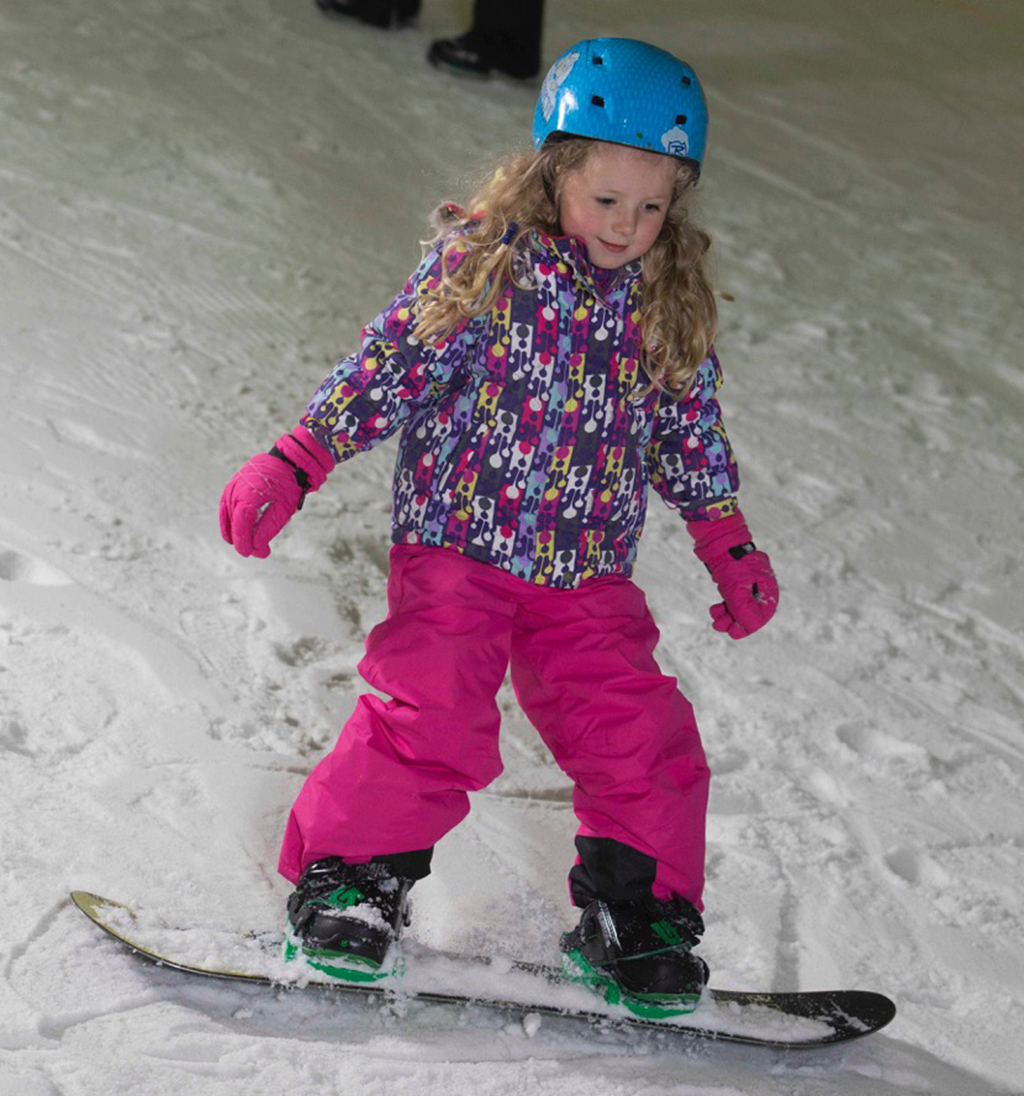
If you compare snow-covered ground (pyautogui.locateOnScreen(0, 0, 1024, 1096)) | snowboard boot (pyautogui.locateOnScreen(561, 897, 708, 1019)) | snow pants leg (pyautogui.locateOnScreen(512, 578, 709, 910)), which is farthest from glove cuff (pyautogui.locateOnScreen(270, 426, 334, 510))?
snowboard boot (pyautogui.locateOnScreen(561, 897, 708, 1019))

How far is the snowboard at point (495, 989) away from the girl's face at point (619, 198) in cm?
95

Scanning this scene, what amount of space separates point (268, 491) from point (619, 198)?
58cm

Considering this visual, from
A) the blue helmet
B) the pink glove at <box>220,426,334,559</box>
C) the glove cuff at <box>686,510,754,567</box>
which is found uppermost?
the blue helmet

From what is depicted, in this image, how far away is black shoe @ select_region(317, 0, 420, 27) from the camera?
5863mm

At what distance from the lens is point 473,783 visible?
6.07ft

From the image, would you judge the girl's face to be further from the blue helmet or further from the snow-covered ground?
the snow-covered ground

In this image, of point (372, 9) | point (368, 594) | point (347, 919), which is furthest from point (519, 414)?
point (372, 9)

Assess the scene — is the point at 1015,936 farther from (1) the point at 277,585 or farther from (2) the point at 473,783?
(1) the point at 277,585

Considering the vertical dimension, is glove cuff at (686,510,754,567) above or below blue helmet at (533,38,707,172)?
below

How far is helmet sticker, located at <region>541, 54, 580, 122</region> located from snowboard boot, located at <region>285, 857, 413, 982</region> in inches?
39.7

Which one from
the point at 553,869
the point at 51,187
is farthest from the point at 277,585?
the point at 51,187

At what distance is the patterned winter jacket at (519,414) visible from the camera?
6.06ft

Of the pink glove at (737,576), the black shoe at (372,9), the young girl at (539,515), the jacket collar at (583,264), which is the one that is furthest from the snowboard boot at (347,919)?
the black shoe at (372,9)

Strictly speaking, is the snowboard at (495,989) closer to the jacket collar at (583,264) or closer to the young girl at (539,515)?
the young girl at (539,515)
